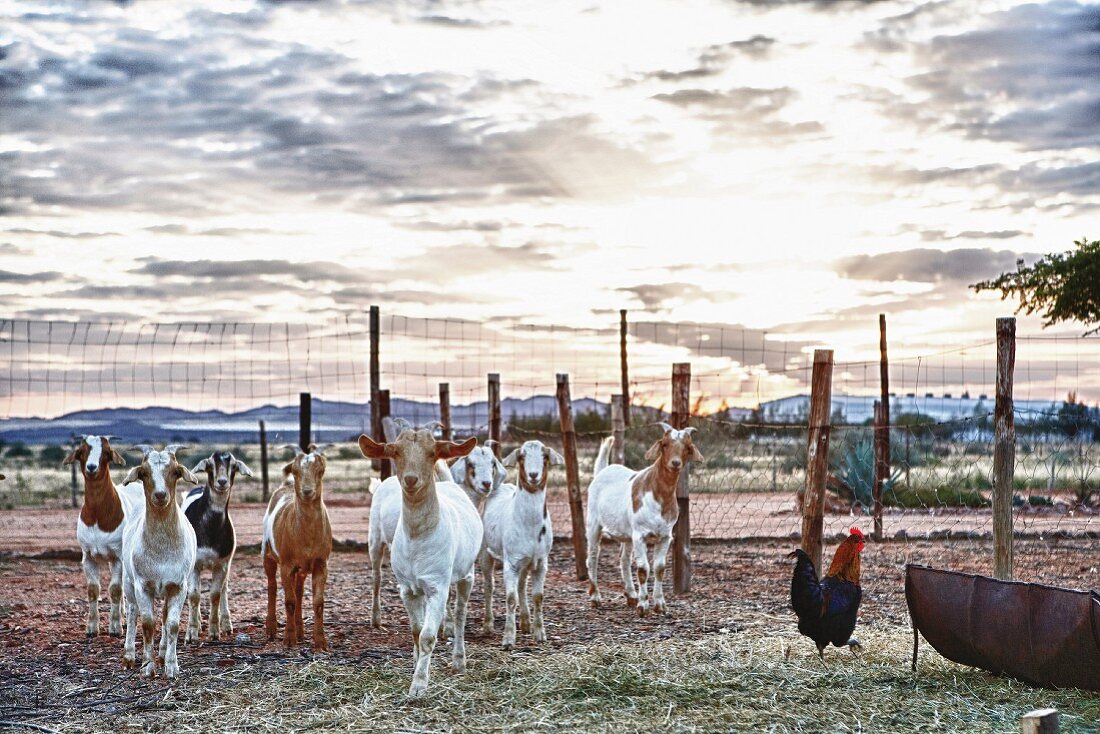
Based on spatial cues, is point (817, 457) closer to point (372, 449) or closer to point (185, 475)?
point (372, 449)

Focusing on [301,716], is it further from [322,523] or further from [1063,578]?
[1063,578]

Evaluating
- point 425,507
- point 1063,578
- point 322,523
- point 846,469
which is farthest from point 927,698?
point 846,469

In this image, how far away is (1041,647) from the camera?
24.8 ft

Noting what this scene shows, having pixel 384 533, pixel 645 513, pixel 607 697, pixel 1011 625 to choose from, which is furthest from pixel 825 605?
pixel 384 533

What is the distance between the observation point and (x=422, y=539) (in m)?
8.22

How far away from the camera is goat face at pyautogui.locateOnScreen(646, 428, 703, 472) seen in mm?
11297

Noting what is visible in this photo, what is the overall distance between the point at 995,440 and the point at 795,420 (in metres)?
35.5

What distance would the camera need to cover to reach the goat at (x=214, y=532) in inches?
390

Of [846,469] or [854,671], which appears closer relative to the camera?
[854,671]

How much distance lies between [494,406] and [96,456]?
5698 mm

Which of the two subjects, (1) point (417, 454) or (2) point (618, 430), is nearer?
(1) point (417, 454)

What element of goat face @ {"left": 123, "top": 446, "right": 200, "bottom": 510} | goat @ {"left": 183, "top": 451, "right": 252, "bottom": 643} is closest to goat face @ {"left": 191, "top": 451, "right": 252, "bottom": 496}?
goat @ {"left": 183, "top": 451, "right": 252, "bottom": 643}

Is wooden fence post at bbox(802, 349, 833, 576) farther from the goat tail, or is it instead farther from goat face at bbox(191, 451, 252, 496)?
goat face at bbox(191, 451, 252, 496)

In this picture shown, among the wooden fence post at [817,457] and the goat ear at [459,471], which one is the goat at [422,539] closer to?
the goat ear at [459,471]
